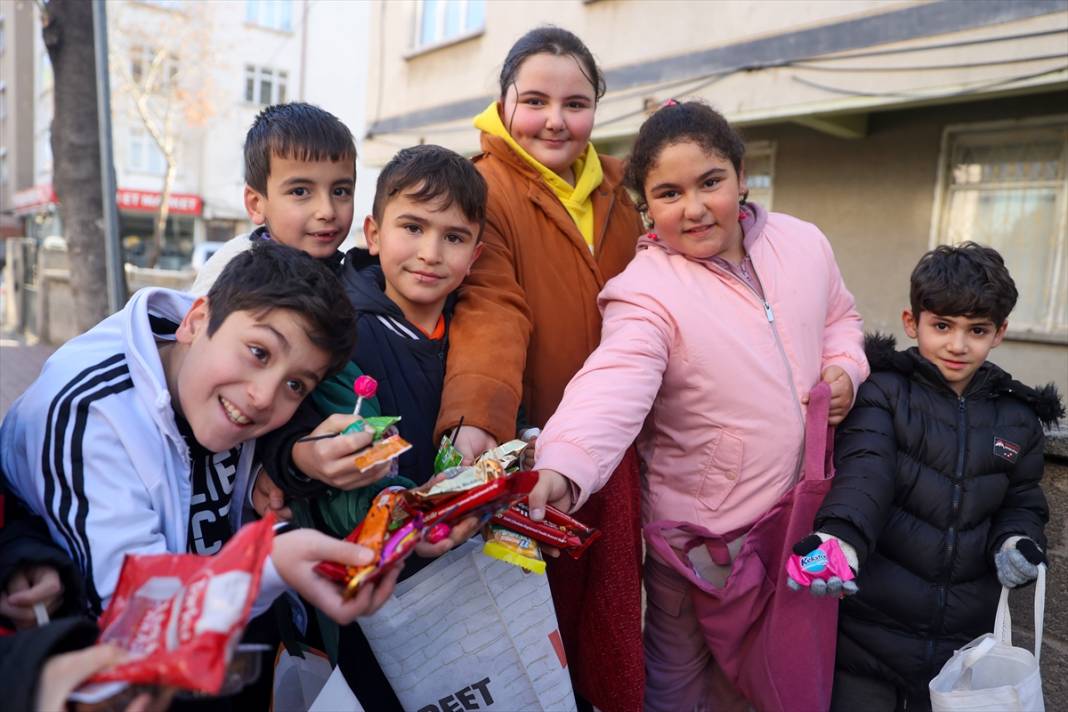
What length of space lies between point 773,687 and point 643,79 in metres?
7.98

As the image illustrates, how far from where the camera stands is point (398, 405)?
1950mm

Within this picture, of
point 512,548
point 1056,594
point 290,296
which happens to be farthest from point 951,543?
point 290,296

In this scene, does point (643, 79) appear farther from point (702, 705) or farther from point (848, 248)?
point (702, 705)

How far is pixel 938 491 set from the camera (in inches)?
83.4

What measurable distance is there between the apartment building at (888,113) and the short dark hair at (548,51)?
4480 millimetres

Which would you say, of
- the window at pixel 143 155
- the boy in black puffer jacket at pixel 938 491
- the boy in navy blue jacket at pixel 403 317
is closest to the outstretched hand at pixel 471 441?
the boy in navy blue jacket at pixel 403 317

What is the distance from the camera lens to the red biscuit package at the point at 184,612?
3.69 feet

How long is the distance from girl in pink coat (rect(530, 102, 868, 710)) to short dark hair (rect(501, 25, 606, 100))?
0.32 m

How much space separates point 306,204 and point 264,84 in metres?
29.0

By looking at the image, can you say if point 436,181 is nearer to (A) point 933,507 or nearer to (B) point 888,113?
(A) point 933,507

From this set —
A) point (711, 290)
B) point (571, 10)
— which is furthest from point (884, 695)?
point (571, 10)

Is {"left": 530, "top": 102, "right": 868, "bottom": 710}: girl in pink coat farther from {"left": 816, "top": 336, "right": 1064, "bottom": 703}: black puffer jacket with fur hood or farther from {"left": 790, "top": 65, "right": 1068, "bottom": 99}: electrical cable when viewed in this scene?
{"left": 790, "top": 65, "right": 1068, "bottom": 99}: electrical cable

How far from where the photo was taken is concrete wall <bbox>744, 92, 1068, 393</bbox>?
285 inches

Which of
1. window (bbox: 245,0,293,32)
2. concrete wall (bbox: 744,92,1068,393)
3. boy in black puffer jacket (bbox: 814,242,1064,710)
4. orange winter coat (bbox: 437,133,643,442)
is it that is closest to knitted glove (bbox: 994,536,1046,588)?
boy in black puffer jacket (bbox: 814,242,1064,710)
